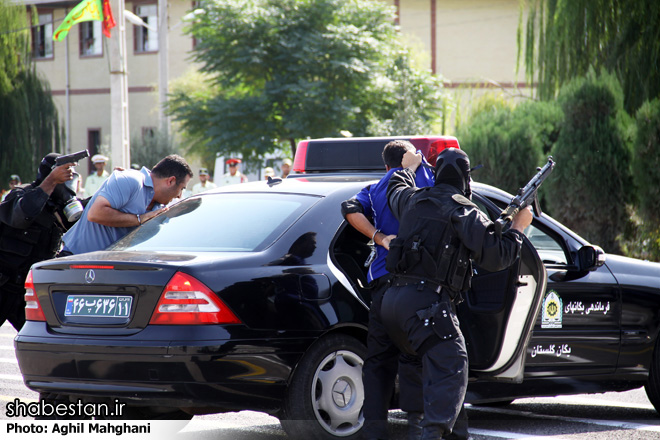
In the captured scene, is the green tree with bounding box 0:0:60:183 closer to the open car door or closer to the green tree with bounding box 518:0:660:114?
the green tree with bounding box 518:0:660:114

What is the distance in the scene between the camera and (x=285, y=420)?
16.6ft

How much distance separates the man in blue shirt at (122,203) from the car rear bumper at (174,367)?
4.33 ft

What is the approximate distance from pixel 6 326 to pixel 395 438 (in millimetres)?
7703

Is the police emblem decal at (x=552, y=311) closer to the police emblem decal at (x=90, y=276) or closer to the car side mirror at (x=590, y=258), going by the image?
the car side mirror at (x=590, y=258)

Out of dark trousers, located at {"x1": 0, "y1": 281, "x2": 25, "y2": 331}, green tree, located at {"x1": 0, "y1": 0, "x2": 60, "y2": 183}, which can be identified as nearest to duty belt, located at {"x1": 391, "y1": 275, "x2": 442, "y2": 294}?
dark trousers, located at {"x1": 0, "y1": 281, "x2": 25, "y2": 331}

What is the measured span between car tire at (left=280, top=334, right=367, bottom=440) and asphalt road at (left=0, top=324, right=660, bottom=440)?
0.78 metres

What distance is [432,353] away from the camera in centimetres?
480

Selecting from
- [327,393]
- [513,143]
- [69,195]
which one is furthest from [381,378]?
[513,143]

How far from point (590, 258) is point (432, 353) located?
175 centimetres

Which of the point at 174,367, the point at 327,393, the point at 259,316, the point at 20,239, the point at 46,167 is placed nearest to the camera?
the point at 174,367

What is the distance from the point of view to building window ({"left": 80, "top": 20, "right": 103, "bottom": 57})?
140ft

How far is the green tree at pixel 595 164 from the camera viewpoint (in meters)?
16.5

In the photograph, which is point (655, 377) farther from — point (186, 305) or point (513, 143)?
point (513, 143)

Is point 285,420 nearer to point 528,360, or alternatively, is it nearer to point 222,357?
point 222,357
